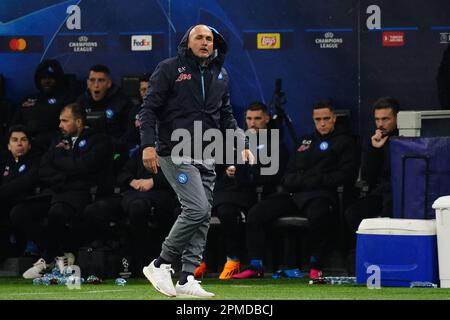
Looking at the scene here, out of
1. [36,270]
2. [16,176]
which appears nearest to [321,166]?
[36,270]

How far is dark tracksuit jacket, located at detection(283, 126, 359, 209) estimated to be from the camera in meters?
13.4

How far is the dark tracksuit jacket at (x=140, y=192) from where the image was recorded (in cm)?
1370

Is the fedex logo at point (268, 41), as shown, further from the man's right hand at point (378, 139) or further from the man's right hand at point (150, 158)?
the man's right hand at point (150, 158)

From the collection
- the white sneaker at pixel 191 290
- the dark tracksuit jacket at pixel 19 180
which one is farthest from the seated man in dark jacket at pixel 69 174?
the white sneaker at pixel 191 290

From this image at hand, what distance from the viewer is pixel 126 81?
1491 centimetres

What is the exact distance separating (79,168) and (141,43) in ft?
5.63

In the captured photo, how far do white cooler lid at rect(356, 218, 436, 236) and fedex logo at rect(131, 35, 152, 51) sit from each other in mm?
4196

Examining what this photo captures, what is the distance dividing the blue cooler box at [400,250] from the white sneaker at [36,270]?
12.4 ft

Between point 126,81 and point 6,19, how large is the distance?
154 cm

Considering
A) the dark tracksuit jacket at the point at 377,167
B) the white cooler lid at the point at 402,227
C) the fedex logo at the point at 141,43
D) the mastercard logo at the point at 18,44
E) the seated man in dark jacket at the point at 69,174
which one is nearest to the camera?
the white cooler lid at the point at 402,227

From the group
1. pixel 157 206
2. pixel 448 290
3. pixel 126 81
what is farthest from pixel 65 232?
pixel 448 290

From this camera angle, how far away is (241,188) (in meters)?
13.9

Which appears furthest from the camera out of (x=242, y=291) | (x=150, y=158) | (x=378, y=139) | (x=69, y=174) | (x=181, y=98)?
(x=69, y=174)

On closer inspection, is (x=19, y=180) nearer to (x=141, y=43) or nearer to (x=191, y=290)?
(x=141, y=43)
